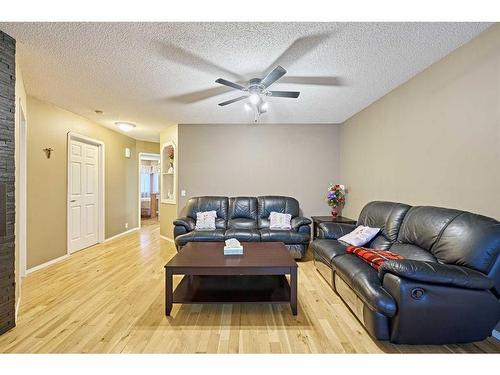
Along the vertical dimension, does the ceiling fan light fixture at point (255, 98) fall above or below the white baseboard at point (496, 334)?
above

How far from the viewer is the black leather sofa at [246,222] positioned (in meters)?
3.88

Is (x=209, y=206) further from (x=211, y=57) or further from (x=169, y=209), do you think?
(x=211, y=57)

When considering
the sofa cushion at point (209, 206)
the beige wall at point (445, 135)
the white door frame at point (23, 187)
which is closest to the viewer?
the beige wall at point (445, 135)

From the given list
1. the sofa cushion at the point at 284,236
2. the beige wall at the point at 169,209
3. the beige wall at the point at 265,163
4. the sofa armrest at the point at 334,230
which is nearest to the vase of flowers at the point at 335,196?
the beige wall at the point at 265,163

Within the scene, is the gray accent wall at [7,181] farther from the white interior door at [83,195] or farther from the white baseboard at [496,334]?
the white baseboard at [496,334]

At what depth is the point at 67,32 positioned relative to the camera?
2062 mm

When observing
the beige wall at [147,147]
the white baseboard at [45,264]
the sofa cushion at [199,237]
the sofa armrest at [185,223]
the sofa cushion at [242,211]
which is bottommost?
the white baseboard at [45,264]

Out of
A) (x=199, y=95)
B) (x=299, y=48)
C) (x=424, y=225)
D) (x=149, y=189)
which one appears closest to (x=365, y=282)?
(x=424, y=225)

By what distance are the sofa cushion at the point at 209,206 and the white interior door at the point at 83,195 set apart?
78.6 inches

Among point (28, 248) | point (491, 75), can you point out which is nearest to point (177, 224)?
point (28, 248)

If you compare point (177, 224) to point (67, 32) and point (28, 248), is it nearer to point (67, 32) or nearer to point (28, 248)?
point (28, 248)

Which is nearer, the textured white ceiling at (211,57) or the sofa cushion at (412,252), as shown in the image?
the textured white ceiling at (211,57)

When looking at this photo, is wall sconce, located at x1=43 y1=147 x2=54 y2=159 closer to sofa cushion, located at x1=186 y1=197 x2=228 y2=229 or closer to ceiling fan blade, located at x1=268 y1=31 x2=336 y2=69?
sofa cushion, located at x1=186 y1=197 x2=228 y2=229
